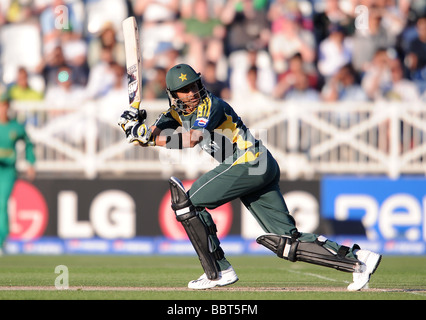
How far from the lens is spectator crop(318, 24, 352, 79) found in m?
15.7

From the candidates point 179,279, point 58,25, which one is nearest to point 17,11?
point 58,25

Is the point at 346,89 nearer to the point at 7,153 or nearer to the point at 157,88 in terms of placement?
the point at 157,88

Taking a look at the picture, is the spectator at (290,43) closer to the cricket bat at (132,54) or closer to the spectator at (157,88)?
the spectator at (157,88)

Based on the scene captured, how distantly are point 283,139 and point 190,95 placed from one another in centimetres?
667

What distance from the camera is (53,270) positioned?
420 inches

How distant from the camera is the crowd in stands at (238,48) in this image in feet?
49.0

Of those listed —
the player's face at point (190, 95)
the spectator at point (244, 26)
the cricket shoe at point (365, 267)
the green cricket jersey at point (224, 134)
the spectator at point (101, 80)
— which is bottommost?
the cricket shoe at point (365, 267)

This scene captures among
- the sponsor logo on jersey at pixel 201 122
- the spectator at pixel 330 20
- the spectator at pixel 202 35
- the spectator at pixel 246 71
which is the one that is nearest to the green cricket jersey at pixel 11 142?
the spectator at pixel 202 35

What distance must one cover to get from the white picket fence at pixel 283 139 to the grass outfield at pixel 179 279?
69.3 inches

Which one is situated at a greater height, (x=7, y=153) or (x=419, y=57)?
(x=419, y=57)

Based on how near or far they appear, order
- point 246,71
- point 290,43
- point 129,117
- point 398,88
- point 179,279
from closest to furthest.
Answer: point 129,117
point 179,279
point 246,71
point 398,88
point 290,43

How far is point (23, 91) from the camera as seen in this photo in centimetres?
1472

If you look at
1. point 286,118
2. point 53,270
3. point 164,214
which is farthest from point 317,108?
point 53,270

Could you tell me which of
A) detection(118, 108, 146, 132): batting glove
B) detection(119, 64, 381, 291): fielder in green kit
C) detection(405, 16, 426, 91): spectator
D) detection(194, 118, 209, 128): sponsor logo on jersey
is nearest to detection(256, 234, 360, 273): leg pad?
detection(119, 64, 381, 291): fielder in green kit
